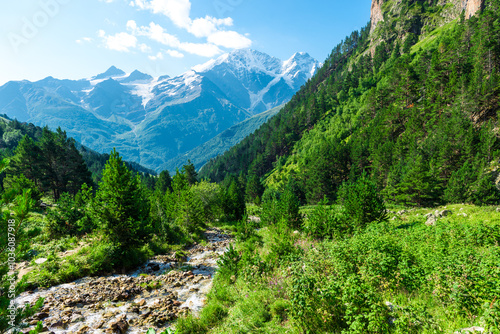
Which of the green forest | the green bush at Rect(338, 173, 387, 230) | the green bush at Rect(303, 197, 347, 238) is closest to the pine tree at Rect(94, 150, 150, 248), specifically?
the green forest

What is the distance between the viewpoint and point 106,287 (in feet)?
44.8

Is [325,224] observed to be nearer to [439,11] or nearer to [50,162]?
[50,162]

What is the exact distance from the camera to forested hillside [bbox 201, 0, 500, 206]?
43656 millimetres

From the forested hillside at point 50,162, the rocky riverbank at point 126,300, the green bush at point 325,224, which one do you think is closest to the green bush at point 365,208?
the green bush at point 325,224

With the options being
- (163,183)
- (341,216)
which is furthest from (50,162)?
(341,216)

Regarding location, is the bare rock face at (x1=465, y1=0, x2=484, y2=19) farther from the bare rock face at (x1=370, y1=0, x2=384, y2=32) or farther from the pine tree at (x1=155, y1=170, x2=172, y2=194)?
the pine tree at (x1=155, y1=170, x2=172, y2=194)

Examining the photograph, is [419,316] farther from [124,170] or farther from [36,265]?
[36,265]

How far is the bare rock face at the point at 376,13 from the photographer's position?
501 ft

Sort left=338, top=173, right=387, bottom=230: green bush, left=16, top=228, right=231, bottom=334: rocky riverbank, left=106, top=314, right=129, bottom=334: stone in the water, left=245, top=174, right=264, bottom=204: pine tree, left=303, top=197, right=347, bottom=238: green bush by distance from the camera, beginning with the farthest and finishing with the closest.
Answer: left=245, top=174, right=264, bottom=204: pine tree, left=338, top=173, right=387, bottom=230: green bush, left=303, top=197, right=347, bottom=238: green bush, left=16, top=228, right=231, bottom=334: rocky riverbank, left=106, top=314, right=129, bottom=334: stone in the water

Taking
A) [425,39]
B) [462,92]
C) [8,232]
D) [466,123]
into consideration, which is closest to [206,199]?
[8,232]

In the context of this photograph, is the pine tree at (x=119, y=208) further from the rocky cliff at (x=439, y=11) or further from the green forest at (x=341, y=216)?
the rocky cliff at (x=439, y=11)

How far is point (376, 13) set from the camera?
159 m

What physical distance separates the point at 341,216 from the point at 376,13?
664 ft

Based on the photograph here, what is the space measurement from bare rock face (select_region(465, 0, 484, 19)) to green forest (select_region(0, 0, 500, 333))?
2135mm
